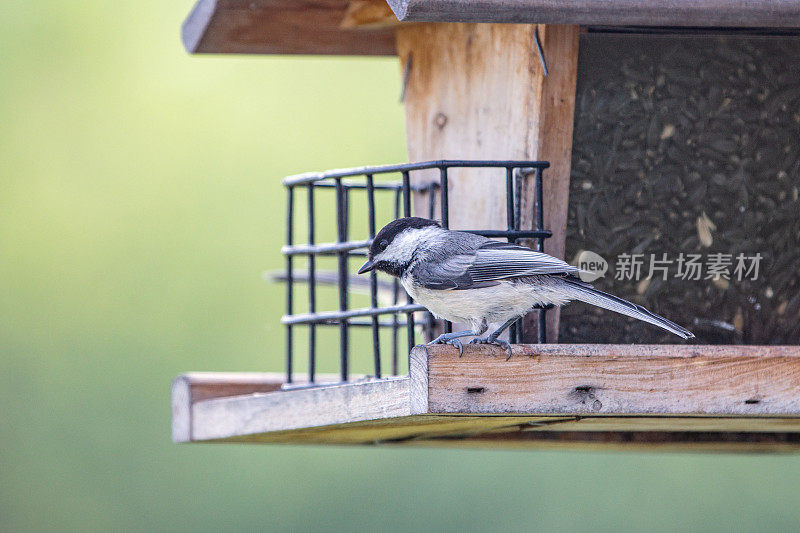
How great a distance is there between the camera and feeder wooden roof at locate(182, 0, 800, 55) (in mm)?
2707

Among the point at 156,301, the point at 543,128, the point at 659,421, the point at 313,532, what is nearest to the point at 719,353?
the point at 659,421

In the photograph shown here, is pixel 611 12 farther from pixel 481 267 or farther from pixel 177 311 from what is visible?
pixel 177 311

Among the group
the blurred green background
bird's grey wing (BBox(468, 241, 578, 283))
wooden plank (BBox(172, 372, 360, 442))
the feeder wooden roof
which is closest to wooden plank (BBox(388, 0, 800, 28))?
the feeder wooden roof

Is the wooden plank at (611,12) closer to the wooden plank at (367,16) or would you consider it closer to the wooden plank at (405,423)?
the wooden plank at (405,423)

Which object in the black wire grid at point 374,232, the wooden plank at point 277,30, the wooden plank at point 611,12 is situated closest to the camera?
the wooden plank at point 611,12

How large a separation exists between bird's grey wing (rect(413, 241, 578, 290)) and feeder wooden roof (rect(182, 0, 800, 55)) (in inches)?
21.3

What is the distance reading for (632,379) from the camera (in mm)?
2650

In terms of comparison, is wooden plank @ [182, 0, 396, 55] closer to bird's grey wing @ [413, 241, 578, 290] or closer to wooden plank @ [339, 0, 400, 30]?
wooden plank @ [339, 0, 400, 30]

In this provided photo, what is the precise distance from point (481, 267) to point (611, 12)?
0.66m

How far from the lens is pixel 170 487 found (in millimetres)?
7336

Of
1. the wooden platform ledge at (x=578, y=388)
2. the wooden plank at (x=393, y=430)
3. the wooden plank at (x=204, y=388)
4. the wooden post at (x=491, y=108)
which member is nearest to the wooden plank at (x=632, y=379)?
the wooden platform ledge at (x=578, y=388)

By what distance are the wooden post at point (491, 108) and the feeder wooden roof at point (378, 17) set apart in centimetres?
24

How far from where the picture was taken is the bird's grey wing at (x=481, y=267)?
282 centimetres

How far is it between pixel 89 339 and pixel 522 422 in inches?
201
